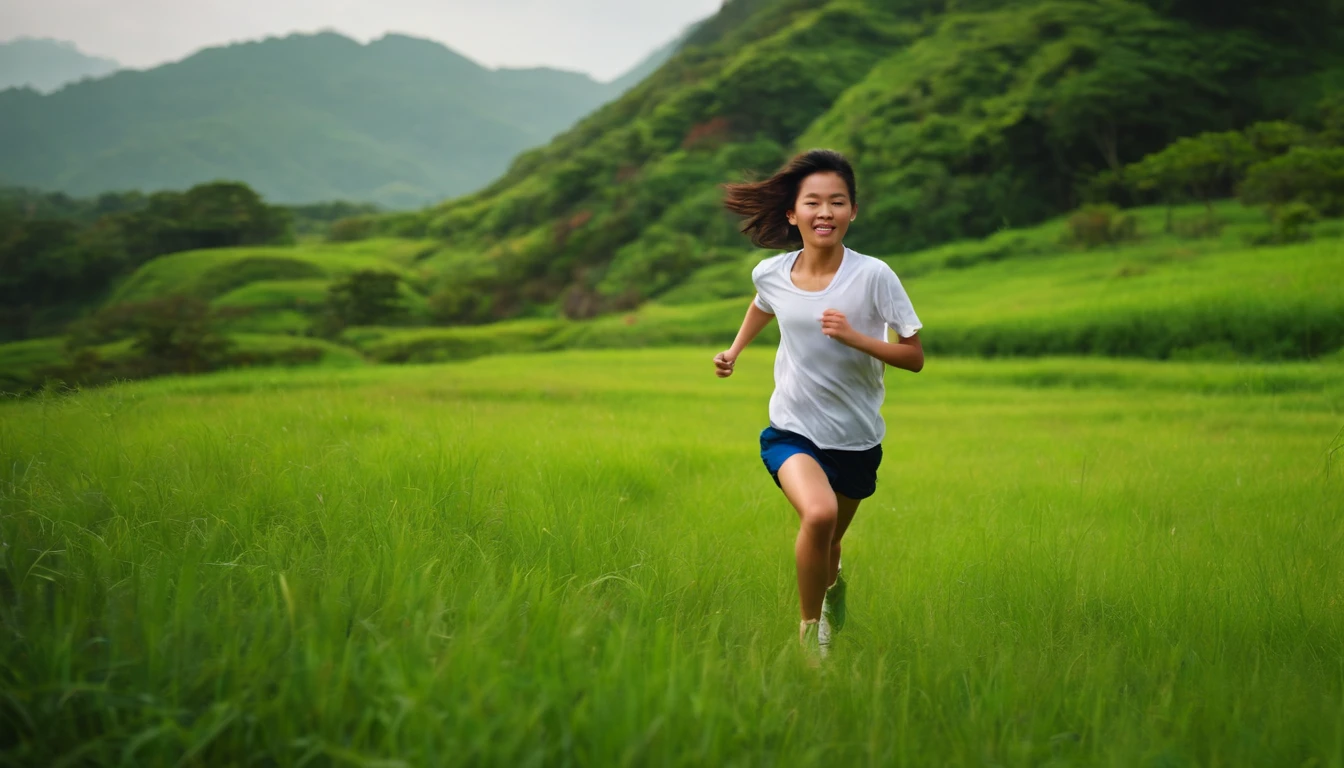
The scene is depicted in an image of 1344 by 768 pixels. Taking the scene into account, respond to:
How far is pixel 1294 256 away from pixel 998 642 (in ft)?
79.4

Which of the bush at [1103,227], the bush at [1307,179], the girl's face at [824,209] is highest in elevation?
the bush at [1307,179]

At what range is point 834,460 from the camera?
3875 millimetres

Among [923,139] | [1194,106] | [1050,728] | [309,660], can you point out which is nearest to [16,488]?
[309,660]

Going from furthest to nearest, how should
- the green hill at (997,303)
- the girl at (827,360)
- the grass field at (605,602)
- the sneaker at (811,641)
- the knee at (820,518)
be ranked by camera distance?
the green hill at (997,303)
the girl at (827,360)
the knee at (820,518)
the sneaker at (811,641)
the grass field at (605,602)

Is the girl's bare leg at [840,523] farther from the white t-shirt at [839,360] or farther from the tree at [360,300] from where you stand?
the tree at [360,300]

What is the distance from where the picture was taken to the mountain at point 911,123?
43062 millimetres

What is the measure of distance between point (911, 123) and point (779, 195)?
48.5 meters

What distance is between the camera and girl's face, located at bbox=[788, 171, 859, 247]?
12.6 ft

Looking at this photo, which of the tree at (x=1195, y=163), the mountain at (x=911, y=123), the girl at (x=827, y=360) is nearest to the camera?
the girl at (x=827, y=360)

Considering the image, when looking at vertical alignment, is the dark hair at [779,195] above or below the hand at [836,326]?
above

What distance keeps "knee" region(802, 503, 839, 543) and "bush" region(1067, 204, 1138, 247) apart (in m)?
34.2

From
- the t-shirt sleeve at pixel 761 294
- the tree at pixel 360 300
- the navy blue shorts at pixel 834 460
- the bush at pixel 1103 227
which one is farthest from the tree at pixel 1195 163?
the tree at pixel 360 300

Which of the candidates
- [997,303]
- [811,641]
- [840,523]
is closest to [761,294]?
[840,523]

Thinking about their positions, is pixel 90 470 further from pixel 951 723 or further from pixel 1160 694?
pixel 1160 694
